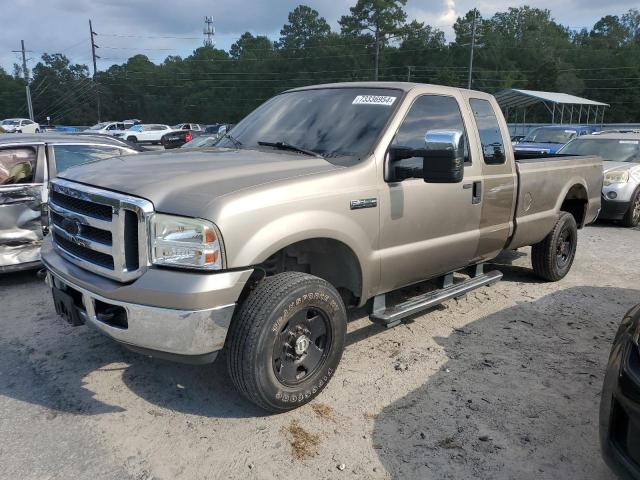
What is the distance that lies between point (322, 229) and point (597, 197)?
4.64 meters

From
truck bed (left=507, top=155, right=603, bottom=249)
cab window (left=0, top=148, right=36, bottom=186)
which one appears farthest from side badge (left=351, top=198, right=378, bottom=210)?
cab window (left=0, top=148, right=36, bottom=186)

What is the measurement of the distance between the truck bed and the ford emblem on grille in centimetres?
370

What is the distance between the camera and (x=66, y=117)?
82625 mm

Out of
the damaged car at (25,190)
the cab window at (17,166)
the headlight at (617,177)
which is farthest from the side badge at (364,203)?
the headlight at (617,177)

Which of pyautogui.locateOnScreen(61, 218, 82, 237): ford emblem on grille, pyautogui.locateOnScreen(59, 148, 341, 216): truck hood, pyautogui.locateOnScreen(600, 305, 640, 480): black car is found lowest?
pyautogui.locateOnScreen(600, 305, 640, 480): black car

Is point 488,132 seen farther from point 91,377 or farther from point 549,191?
point 91,377

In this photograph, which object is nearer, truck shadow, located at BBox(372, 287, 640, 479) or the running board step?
truck shadow, located at BBox(372, 287, 640, 479)

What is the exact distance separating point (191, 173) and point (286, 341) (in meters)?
1.12

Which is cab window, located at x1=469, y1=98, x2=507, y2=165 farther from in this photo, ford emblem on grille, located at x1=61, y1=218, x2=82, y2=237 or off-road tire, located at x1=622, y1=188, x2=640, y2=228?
off-road tire, located at x1=622, y1=188, x2=640, y2=228

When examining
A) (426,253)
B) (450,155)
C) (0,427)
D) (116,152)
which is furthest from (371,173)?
(116,152)

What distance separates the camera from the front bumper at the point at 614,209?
368 inches

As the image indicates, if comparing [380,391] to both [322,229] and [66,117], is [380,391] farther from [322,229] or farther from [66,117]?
[66,117]

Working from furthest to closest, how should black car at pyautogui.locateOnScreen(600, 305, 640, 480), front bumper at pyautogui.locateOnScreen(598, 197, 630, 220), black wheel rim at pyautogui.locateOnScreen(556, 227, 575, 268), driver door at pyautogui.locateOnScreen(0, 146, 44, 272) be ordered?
front bumper at pyautogui.locateOnScreen(598, 197, 630, 220) → black wheel rim at pyautogui.locateOnScreen(556, 227, 575, 268) → driver door at pyautogui.locateOnScreen(0, 146, 44, 272) → black car at pyautogui.locateOnScreen(600, 305, 640, 480)

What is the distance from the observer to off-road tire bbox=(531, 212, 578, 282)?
5703 millimetres
